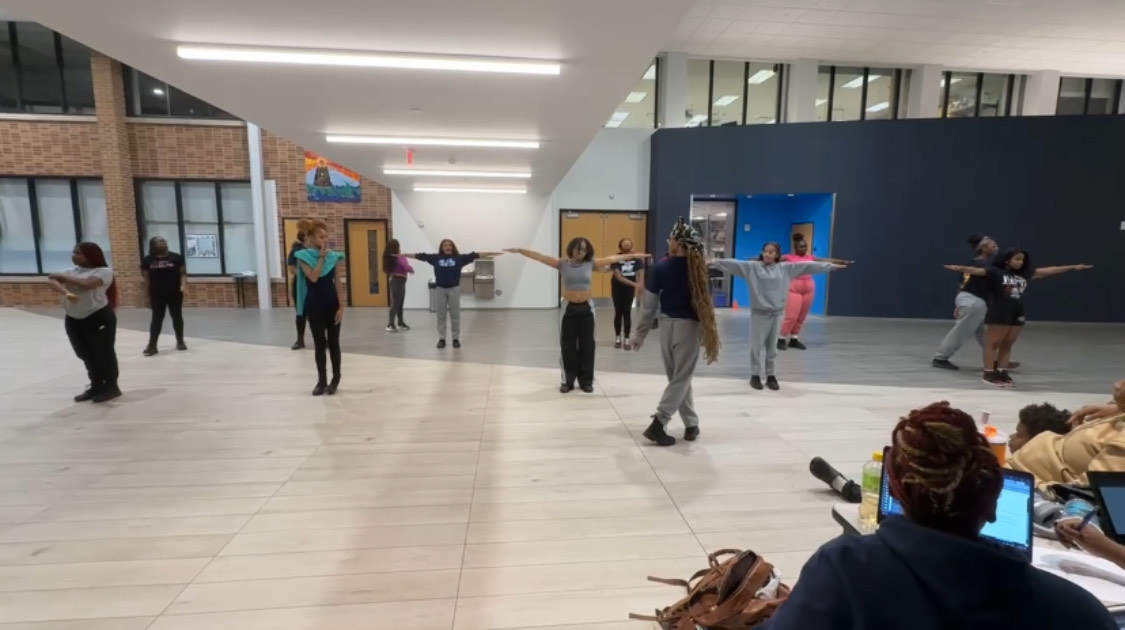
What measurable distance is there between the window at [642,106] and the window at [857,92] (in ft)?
13.0

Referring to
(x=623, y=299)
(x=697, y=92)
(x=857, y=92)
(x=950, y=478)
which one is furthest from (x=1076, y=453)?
(x=857, y=92)

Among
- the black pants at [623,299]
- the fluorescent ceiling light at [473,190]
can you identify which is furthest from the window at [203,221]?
the black pants at [623,299]

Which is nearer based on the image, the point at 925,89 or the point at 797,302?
the point at 797,302

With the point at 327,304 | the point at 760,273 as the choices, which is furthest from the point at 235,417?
the point at 760,273

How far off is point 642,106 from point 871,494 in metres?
12.1

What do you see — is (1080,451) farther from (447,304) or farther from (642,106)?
(642,106)

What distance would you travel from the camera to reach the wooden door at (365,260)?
12.6 m

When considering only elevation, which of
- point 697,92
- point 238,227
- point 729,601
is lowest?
point 729,601

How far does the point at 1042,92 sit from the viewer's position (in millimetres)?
13164

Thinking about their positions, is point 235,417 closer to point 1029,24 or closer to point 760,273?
point 760,273

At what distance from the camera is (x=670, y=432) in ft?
14.5

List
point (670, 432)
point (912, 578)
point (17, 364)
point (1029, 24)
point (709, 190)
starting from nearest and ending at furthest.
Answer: point (912, 578) → point (670, 432) → point (17, 364) → point (1029, 24) → point (709, 190)

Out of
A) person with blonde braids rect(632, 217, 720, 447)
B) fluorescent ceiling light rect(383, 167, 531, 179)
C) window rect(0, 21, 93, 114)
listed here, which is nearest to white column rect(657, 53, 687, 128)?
fluorescent ceiling light rect(383, 167, 531, 179)

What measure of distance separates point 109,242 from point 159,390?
9.49m
